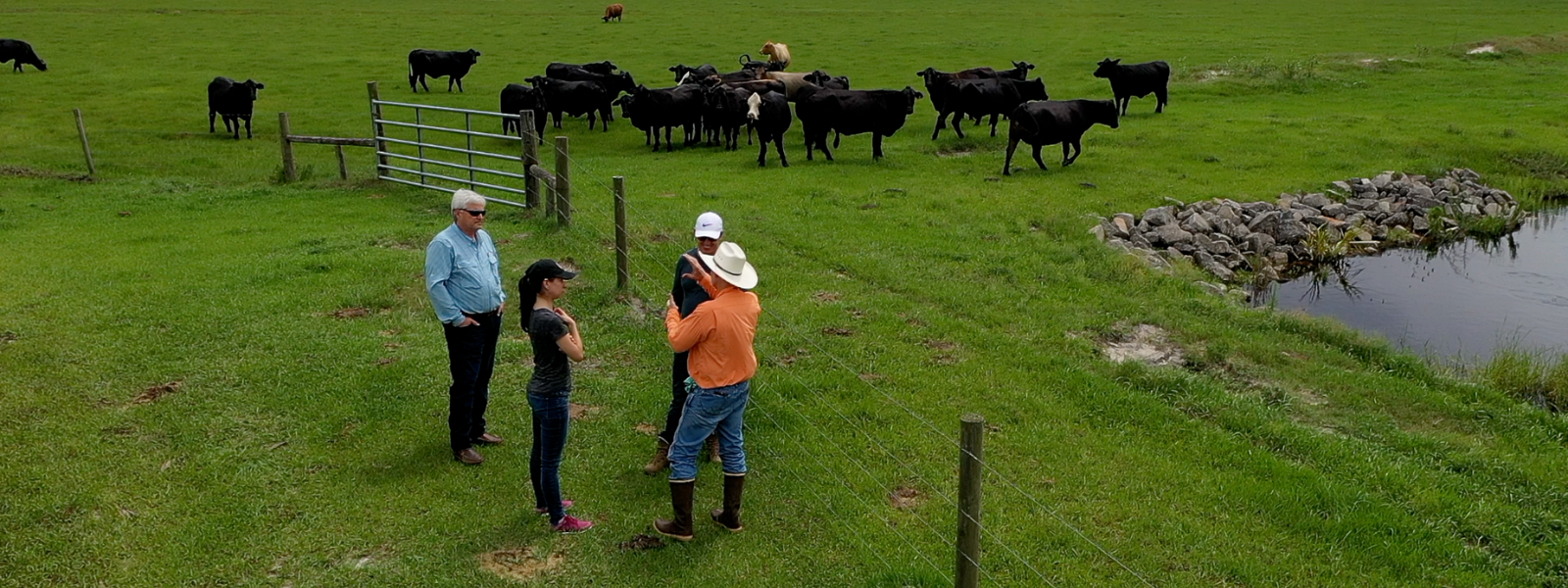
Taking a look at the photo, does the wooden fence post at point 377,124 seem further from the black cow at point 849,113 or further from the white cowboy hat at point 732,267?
the white cowboy hat at point 732,267

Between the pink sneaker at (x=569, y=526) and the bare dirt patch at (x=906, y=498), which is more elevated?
the pink sneaker at (x=569, y=526)

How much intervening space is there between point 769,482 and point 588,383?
219cm

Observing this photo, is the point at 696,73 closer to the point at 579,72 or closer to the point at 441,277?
the point at 579,72

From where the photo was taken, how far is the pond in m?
12.9

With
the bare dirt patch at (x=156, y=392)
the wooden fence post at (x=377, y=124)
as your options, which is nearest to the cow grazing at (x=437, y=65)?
the wooden fence post at (x=377, y=124)

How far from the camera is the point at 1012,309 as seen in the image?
432 inches

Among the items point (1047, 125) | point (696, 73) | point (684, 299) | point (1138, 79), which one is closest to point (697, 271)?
point (684, 299)

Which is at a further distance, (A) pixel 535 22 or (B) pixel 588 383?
(A) pixel 535 22

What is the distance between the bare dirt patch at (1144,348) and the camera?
9883 millimetres

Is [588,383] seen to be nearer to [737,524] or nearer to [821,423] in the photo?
[821,423]

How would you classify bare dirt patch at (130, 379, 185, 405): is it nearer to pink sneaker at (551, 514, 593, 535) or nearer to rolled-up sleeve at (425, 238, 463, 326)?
rolled-up sleeve at (425, 238, 463, 326)

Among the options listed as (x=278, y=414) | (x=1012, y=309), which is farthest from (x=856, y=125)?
(x=278, y=414)

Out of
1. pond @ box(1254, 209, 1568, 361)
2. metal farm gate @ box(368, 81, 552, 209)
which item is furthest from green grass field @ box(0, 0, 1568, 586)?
Result: pond @ box(1254, 209, 1568, 361)

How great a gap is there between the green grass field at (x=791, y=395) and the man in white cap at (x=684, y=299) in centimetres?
24
